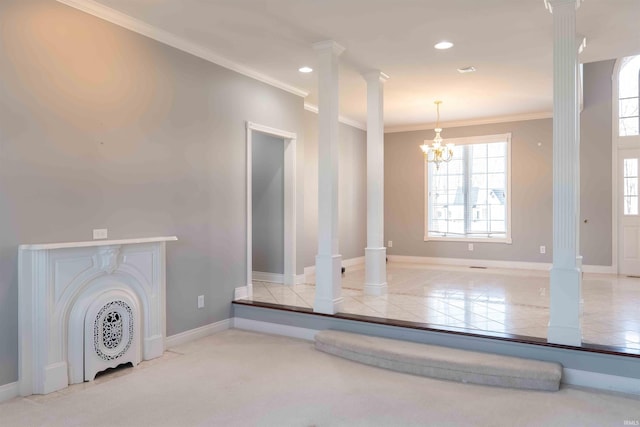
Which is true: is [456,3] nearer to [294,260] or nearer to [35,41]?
[35,41]

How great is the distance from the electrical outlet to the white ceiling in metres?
1.86

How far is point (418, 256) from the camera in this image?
895 cm

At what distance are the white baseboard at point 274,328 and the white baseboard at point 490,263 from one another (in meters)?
4.81

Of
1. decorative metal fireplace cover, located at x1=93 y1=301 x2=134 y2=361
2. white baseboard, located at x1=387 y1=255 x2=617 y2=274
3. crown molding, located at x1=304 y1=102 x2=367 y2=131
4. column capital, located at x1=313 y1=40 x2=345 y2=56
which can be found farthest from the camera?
white baseboard, located at x1=387 y1=255 x2=617 y2=274

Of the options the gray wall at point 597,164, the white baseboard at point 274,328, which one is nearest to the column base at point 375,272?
the white baseboard at point 274,328

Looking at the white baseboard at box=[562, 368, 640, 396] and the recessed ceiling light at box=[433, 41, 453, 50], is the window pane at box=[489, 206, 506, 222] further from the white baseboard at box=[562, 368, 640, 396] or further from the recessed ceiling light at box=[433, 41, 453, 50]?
the white baseboard at box=[562, 368, 640, 396]

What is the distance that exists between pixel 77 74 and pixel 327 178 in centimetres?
235

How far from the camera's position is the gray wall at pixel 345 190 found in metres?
7.11

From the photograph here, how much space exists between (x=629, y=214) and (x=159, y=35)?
7.35 meters

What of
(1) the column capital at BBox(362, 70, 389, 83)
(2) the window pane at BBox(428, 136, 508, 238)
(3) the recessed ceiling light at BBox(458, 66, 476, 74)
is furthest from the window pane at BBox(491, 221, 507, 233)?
(1) the column capital at BBox(362, 70, 389, 83)

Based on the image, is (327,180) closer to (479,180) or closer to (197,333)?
(197,333)

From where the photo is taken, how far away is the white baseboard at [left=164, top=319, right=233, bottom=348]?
4.29 metres

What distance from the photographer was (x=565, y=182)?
133 inches

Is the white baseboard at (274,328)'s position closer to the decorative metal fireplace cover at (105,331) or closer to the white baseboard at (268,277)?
the decorative metal fireplace cover at (105,331)
